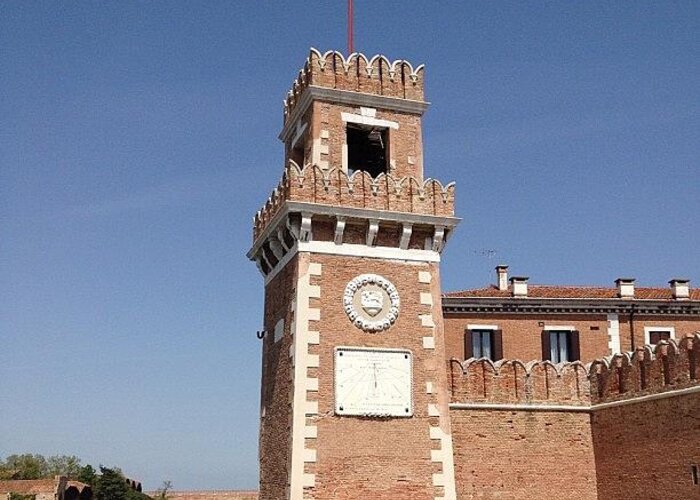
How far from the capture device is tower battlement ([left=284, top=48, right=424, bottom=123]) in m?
20.2

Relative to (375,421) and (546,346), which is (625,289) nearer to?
(546,346)

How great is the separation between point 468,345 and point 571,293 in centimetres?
449

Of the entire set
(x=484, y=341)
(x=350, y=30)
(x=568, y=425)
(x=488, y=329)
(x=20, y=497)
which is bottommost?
(x=20, y=497)

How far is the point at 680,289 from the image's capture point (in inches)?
1198

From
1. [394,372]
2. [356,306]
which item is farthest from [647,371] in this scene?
[356,306]

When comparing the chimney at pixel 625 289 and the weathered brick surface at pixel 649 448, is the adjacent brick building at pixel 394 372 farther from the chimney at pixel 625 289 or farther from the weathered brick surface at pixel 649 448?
the chimney at pixel 625 289

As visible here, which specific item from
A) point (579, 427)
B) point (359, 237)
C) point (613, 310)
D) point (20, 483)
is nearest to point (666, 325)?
point (613, 310)

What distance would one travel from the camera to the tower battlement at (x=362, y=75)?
2016cm

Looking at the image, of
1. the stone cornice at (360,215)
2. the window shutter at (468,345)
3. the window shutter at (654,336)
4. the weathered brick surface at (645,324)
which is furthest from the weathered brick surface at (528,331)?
the stone cornice at (360,215)

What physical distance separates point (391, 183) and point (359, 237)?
4.61 feet

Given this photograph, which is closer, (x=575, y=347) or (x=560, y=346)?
(x=575, y=347)

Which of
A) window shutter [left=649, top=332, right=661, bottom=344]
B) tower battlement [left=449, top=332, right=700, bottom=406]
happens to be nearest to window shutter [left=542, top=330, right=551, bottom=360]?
window shutter [left=649, top=332, right=661, bottom=344]

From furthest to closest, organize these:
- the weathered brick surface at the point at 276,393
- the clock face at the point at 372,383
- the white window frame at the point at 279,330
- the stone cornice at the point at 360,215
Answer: the white window frame at the point at 279,330, the stone cornice at the point at 360,215, the weathered brick surface at the point at 276,393, the clock face at the point at 372,383

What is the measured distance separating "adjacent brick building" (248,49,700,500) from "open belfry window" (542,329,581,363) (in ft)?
26.7
